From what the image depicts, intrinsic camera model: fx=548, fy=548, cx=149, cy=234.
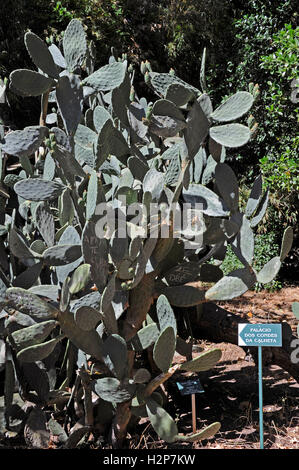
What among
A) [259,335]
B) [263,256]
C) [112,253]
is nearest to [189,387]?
[259,335]

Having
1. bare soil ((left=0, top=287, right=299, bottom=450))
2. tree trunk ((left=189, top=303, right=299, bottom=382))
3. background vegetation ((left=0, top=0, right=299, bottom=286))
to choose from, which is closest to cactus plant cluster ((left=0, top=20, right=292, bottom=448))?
bare soil ((left=0, top=287, right=299, bottom=450))

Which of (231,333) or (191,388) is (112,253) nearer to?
(191,388)

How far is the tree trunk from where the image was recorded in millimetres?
2900

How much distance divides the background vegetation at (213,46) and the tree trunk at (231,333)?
3.13 metres

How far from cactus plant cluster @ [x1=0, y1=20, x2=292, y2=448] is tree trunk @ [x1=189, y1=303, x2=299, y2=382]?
0.60m

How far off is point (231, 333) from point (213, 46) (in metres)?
4.76

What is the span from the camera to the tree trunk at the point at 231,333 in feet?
9.52

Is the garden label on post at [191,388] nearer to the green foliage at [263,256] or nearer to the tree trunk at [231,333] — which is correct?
the tree trunk at [231,333]

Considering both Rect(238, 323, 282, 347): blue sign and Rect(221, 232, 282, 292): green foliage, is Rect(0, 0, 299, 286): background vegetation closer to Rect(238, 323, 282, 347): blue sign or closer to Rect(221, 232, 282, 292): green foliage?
Rect(221, 232, 282, 292): green foliage

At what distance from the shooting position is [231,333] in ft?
10.1

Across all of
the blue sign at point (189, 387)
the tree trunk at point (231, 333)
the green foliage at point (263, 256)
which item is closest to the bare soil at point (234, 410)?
the tree trunk at point (231, 333)

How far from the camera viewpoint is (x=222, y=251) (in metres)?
2.72
